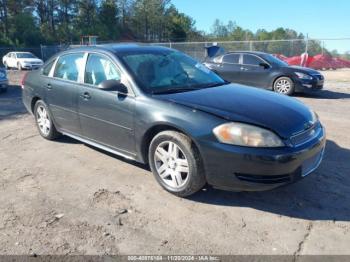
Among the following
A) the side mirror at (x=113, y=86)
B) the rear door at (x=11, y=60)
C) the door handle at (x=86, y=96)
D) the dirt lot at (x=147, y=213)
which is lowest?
the dirt lot at (x=147, y=213)

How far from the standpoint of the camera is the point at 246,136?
362 cm

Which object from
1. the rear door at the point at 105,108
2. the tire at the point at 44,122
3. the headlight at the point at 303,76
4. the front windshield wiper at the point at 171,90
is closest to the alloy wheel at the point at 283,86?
the headlight at the point at 303,76

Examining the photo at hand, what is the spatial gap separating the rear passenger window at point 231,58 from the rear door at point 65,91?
7.85m

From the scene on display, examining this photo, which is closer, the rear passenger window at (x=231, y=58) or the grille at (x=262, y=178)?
the grille at (x=262, y=178)

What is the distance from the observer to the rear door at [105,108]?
14.8 ft

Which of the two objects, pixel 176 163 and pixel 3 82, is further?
pixel 3 82

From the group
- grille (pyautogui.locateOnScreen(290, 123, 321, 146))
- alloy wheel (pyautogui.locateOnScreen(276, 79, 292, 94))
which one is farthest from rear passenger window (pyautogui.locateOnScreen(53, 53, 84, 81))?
alloy wheel (pyautogui.locateOnScreen(276, 79, 292, 94))

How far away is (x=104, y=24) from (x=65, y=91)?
66.8m

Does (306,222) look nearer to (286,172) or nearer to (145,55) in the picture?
(286,172)

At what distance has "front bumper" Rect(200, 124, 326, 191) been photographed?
11.7 ft

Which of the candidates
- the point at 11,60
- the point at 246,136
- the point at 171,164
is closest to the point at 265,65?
the point at 171,164

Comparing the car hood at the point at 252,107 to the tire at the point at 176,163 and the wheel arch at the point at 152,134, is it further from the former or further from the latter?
the tire at the point at 176,163

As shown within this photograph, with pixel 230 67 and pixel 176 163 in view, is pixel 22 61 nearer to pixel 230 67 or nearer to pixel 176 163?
pixel 230 67

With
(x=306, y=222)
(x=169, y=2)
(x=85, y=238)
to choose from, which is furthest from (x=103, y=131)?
(x=169, y=2)
